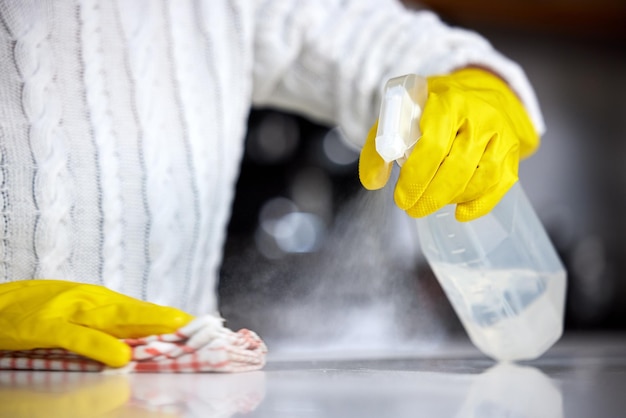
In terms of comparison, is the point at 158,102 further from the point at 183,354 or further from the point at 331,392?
the point at 331,392

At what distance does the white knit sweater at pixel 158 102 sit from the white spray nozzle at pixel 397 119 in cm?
45

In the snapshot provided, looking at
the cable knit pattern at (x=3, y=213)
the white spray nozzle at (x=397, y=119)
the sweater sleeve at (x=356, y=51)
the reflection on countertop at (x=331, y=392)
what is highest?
the sweater sleeve at (x=356, y=51)

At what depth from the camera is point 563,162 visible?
13.1 feet

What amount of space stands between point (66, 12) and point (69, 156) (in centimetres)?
19

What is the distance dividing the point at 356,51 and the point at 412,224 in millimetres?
1521

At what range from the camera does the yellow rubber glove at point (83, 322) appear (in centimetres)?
73

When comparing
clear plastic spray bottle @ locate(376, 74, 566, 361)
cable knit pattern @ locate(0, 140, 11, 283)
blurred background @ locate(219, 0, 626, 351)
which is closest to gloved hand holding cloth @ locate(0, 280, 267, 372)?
cable knit pattern @ locate(0, 140, 11, 283)

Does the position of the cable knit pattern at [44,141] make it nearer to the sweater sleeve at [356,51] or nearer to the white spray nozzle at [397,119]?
the sweater sleeve at [356,51]

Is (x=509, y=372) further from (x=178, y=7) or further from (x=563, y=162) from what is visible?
(x=563, y=162)

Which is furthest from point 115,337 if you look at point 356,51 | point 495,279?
point 356,51

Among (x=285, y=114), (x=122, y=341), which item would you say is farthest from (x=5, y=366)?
(x=285, y=114)

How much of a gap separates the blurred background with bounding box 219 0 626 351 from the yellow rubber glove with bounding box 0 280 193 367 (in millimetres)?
539

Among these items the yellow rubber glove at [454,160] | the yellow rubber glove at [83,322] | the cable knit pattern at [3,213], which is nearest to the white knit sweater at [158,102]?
the cable knit pattern at [3,213]

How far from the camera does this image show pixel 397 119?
72cm
